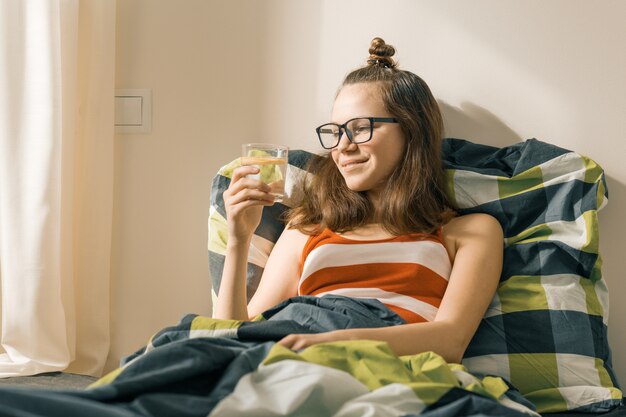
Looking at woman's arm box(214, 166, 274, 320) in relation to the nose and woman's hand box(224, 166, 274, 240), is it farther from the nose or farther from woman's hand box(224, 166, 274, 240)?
the nose

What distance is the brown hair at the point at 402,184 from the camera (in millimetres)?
1748

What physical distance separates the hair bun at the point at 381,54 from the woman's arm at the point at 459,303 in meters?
0.41

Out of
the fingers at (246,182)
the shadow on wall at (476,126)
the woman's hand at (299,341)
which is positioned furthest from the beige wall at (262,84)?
the woman's hand at (299,341)

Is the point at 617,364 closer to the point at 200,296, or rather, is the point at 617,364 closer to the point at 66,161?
the point at 200,296

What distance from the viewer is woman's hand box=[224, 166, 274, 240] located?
154cm

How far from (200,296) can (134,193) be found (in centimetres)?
33

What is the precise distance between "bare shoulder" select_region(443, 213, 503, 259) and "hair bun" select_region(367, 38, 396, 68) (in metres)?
0.40

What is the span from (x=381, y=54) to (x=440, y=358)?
0.86 meters

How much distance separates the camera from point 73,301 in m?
2.05

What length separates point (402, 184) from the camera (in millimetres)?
1766

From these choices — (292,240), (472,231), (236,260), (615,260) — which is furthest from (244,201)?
(615,260)

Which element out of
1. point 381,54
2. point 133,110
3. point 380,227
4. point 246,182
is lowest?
point 380,227

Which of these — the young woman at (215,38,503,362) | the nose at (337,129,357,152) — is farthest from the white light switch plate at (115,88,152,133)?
the nose at (337,129,357,152)

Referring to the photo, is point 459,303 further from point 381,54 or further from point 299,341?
point 381,54
